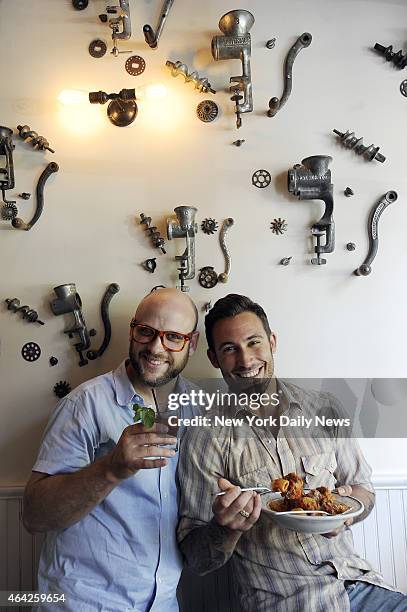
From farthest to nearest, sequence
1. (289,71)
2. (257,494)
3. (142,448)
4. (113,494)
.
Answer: (289,71) → (113,494) → (257,494) → (142,448)

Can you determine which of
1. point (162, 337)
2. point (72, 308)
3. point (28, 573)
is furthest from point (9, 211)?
point (28, 573)

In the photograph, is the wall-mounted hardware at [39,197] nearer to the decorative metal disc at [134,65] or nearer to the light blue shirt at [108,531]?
the decorative metal disc at [134,65]

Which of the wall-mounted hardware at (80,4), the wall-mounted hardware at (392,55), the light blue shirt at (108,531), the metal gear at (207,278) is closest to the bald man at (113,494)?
the light blue shirt at (108,531)

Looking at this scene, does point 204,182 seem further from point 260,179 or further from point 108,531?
point 108,531

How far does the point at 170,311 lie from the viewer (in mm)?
1460

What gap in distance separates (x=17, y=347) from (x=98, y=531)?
0.67m

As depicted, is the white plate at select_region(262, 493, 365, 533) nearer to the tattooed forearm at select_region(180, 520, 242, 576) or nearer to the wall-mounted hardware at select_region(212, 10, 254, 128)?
the tattooed forearm at select_region(180, 520, 242, 576)

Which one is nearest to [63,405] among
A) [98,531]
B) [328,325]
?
[98,531]

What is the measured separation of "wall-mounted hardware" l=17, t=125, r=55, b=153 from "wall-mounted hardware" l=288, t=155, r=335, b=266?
81 centimetres

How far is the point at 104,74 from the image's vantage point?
1.77 m

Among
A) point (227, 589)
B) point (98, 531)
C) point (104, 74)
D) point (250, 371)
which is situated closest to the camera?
point (98, 531)

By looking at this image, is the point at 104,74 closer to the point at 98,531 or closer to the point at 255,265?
the point at 255,265

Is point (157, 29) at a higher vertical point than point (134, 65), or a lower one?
higher

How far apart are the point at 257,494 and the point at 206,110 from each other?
1.23m
